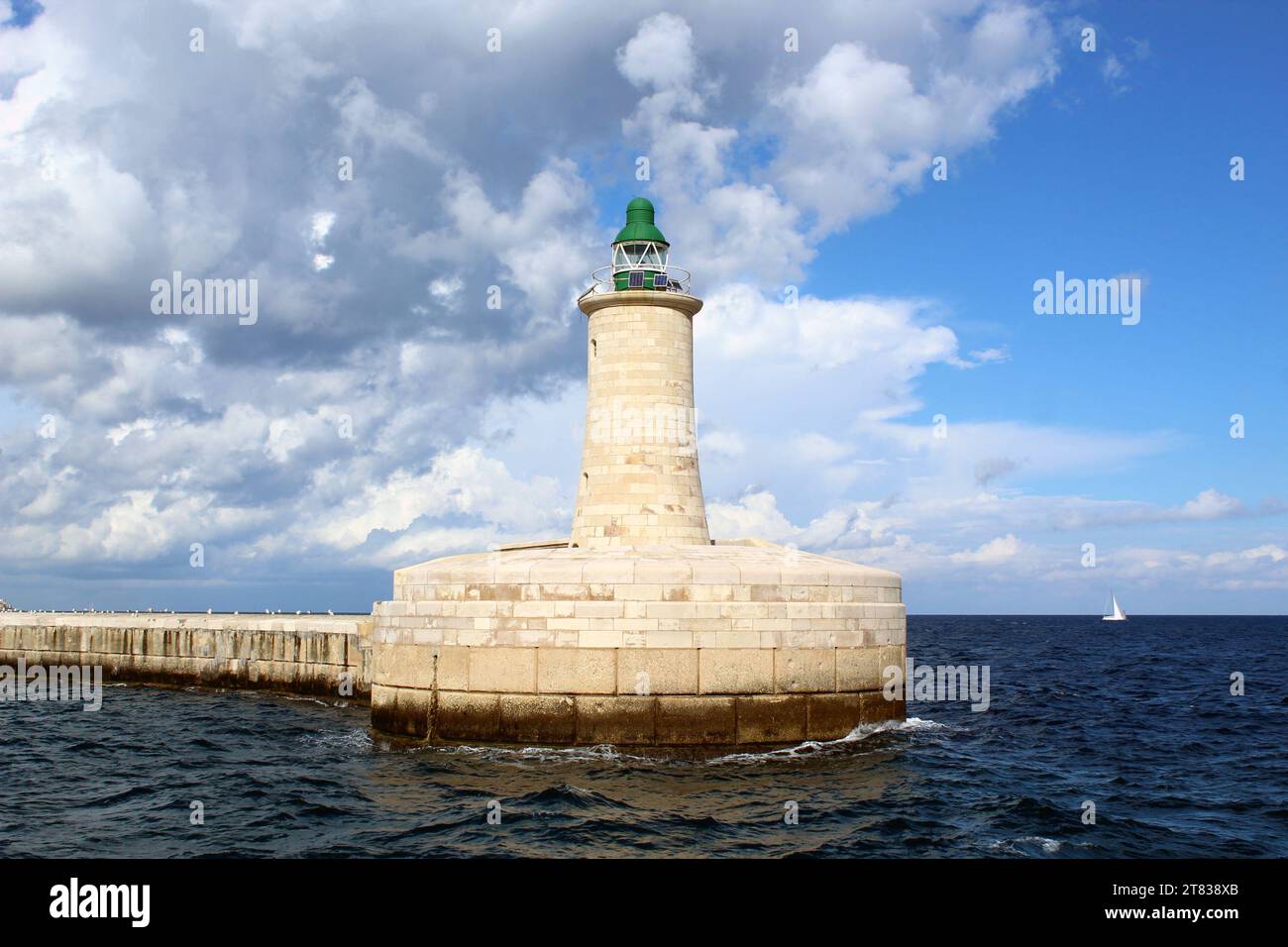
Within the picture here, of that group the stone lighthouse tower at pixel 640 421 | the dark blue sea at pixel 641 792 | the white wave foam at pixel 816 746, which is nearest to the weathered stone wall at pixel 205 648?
the dark blue sea at pixel 641 792

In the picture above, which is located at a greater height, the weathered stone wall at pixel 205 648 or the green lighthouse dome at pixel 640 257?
the green lighthouse dome at pixel 640 257

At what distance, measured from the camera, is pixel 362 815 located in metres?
14.8

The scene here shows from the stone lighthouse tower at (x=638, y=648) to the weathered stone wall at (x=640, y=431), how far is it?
301cm

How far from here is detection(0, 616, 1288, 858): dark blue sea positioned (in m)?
13.3

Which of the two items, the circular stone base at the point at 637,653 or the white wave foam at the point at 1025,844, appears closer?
the white wave foam at the point at 1025,844

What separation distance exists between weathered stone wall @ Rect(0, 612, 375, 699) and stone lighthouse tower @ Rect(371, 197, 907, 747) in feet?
28.2

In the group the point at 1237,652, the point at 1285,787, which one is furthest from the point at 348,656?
the point at 1237,652

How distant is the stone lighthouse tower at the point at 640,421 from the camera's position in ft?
80.8

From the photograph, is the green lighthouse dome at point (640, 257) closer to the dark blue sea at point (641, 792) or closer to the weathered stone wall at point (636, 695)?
the weathered stone wall at point (636, 695)

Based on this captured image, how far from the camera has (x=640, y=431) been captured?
24859 mm

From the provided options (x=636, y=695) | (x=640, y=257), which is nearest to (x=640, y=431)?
(x=640, y=257)

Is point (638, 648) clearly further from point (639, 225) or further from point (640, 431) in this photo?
point (639, 225)

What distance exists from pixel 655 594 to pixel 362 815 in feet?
21.2
